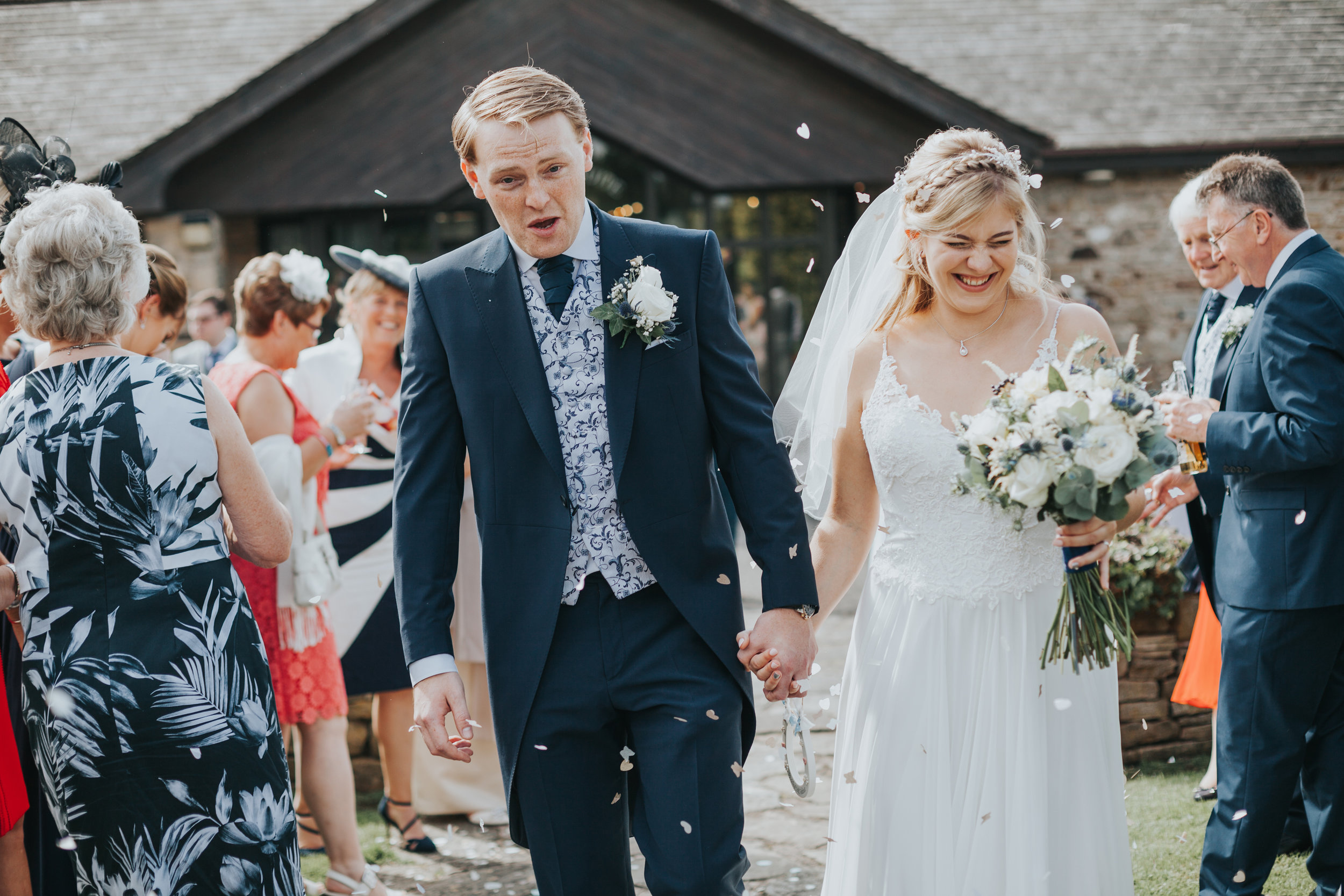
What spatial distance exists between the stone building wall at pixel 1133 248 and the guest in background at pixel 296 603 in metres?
11.3

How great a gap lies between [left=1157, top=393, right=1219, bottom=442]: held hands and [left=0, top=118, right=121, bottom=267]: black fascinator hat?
3192 millimetres

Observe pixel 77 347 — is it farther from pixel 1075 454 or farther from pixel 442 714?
pixel 1075 454

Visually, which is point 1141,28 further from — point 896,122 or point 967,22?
point 896,122

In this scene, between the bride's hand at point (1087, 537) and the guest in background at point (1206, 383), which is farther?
the guest in background at point (1206, 383)

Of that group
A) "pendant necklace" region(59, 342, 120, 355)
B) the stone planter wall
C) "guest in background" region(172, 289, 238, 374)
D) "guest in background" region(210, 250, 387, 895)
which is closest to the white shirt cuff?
"pendant necklace" region(59, 342, 120, 355)

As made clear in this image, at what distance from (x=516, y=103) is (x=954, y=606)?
1617 mm

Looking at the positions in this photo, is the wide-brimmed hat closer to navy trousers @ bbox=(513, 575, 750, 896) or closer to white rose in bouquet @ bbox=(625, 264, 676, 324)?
white rose in bouquet @ bbox=(625, 264, 676, 324)

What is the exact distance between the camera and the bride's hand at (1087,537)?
2779 millimetres

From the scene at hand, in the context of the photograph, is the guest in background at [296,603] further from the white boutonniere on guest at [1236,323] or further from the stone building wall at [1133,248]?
the stone building wall at [1133,248]

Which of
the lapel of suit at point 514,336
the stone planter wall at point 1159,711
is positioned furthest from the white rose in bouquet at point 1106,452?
the stone planter wall at point 1159,711

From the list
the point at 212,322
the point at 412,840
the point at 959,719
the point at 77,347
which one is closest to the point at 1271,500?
the point at 959,719

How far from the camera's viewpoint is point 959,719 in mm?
3020

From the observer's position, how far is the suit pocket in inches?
147

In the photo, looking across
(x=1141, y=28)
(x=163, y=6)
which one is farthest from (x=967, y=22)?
(x=163, y=6)
